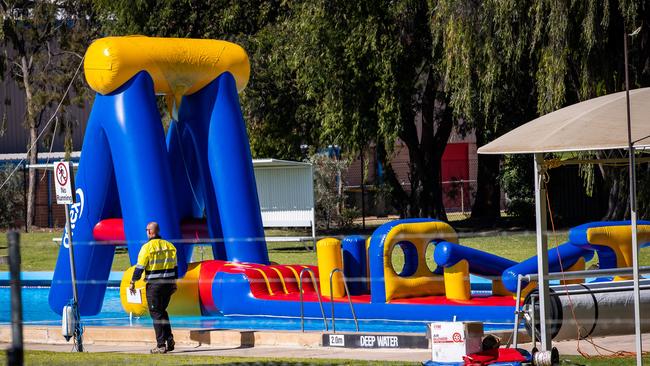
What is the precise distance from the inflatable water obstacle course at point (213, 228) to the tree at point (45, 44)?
2322 centimetres

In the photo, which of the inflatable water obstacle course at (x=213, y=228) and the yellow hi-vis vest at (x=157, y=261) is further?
the inflatable water obstacle course at (x=213, y=228)

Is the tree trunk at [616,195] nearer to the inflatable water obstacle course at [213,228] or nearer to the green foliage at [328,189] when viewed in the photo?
the inflatable water obstacle course at [213,228]

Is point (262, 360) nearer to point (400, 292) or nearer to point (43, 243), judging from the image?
point (400, 292)

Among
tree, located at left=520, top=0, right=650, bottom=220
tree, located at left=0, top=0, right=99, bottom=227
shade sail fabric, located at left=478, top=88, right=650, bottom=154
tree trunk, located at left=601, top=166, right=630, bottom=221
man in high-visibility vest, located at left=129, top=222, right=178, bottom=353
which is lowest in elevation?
man in high-visibility vest, located at left=129, top=222, right=178, bottom=353

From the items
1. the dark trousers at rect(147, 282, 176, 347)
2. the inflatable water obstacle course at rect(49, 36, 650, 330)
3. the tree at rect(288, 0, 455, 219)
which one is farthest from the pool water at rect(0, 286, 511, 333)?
the tree at rect(288, 0, 455, 219)

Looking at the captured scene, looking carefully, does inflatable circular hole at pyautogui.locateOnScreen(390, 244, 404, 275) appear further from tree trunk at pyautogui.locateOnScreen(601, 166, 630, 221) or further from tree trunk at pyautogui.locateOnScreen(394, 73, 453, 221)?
tree trunk at pyautogui.locateOnScreen(394, 73, 453, 221)

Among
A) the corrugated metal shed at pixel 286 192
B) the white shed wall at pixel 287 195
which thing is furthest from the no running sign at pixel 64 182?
the white shed wall at pixel 287 195

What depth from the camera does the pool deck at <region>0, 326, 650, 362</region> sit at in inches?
435

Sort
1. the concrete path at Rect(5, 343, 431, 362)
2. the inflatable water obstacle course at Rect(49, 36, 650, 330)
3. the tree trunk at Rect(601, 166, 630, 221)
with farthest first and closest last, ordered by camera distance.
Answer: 1. the tree trunk at Rect(601, 166, 630, 221)
2. the inflatable water obstacle course at Rect(49, 36, 650, 330)
3. the concrete path at Rect(5, 343, 431, 362)

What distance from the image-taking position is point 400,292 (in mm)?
14180

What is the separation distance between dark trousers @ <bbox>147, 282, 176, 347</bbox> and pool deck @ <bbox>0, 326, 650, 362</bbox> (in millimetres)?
231

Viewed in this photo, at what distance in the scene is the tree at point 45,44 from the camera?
3897cm

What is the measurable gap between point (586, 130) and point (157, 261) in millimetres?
5504

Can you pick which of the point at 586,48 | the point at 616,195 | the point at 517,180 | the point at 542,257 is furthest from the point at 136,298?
the point at 517,180
